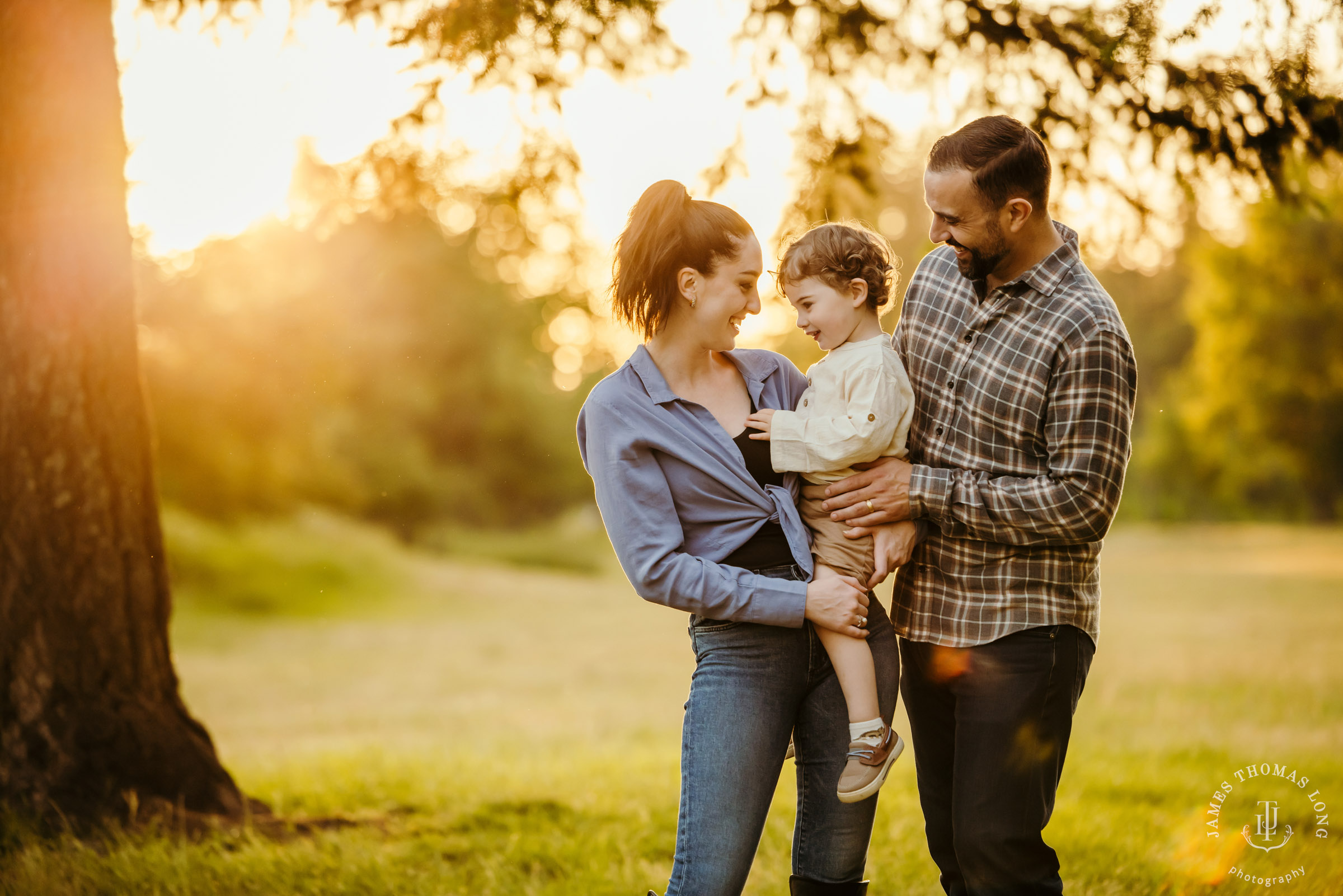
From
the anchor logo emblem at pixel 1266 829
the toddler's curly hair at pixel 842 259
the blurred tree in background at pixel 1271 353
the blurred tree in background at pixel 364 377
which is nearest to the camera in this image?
the toddler's curly hair at pixel 842 259

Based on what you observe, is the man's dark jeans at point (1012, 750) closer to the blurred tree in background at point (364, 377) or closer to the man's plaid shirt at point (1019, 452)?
the man's plaid shirt at point (1019, 452)

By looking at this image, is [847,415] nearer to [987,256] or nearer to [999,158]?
[987,256]

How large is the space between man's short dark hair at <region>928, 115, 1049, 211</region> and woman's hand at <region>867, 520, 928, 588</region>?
82 centimetres

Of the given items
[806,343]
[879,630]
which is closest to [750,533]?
[879,630]

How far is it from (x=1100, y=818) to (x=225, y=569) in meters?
17.1

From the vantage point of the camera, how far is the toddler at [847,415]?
2.50 metres

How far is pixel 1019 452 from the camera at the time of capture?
2.52 m

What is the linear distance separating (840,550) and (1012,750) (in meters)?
0.62

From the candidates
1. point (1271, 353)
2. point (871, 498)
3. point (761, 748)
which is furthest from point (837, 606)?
point (1271, 353)

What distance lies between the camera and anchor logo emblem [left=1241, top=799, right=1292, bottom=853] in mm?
4375

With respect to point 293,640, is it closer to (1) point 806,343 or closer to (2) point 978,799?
(1) point 806,343

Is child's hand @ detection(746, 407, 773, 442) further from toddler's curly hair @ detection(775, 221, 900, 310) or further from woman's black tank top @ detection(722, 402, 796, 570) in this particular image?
toddler's curly hair @ detection(775, 221, 900, 310)

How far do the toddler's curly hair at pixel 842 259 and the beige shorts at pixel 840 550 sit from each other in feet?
1.78

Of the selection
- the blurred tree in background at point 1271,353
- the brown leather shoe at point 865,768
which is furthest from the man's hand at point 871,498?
the blurred tree in background at point 1271,353
